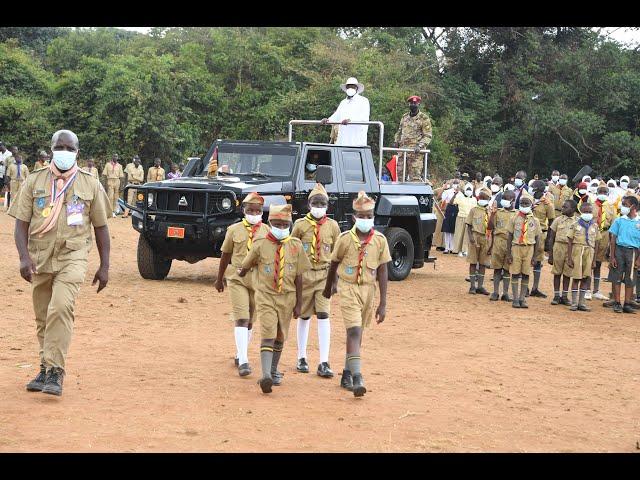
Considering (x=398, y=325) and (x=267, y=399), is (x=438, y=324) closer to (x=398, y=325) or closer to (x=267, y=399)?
(x=398, y=325)

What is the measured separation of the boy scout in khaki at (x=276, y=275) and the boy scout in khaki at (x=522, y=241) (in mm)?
6724

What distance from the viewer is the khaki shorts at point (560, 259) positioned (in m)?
14.4

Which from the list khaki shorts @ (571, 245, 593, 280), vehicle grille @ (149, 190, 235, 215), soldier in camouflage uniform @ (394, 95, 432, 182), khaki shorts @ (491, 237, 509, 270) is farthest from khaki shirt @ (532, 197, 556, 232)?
vehicle grille @ (149, 190, 235, 215)

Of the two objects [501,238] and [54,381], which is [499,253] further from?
[54,381]

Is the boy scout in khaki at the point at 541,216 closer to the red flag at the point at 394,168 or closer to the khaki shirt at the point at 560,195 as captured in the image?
the red flag at the point at 394,168

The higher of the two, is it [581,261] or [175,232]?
[175,232]

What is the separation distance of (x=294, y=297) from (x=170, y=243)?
239 inches

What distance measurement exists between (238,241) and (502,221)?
6876 millimetres

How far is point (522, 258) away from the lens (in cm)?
1400

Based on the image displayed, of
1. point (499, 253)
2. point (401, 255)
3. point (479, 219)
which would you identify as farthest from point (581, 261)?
point (401, 255)

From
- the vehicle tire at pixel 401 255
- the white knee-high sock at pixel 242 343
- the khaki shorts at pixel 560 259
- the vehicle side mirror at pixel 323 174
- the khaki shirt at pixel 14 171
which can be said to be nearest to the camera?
the white knee-high sock at pixel 242 343

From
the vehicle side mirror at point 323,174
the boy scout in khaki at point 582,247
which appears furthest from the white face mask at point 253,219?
the boy scout in khaki at point 582,247

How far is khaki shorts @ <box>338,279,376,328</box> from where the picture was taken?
311 inches

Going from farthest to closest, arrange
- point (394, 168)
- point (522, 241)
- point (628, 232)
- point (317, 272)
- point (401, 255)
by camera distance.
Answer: point (394, 168), point (401, 255), point (628, 232), point (522, 241), point (317, 272)
